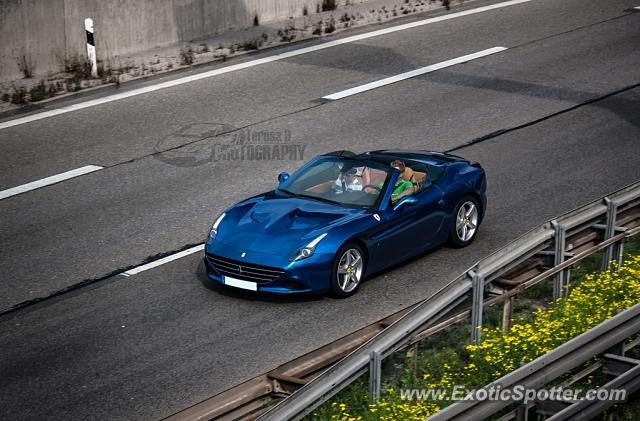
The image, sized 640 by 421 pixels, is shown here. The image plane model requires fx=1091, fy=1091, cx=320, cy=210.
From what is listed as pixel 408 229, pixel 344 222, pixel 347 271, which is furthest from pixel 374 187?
pixel 347 271

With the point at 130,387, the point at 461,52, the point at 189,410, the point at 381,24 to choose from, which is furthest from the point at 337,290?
the point at 381,24

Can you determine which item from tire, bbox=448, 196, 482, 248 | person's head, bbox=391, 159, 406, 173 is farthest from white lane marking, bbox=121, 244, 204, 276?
tire, bbox=448, 196, 482, 248

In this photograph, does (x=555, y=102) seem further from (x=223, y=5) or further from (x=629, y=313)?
(x=629, y=313)

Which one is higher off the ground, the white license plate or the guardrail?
the guardrail

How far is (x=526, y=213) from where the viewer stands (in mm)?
14625

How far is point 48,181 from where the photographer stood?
16.1 meters

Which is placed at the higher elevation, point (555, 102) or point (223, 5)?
point (223, 5)

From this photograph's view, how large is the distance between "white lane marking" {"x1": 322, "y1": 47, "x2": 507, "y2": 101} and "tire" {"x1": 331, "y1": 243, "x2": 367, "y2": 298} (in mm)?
8163

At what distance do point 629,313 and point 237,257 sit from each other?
4.55m

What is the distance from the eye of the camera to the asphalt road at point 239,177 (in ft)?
34.9
